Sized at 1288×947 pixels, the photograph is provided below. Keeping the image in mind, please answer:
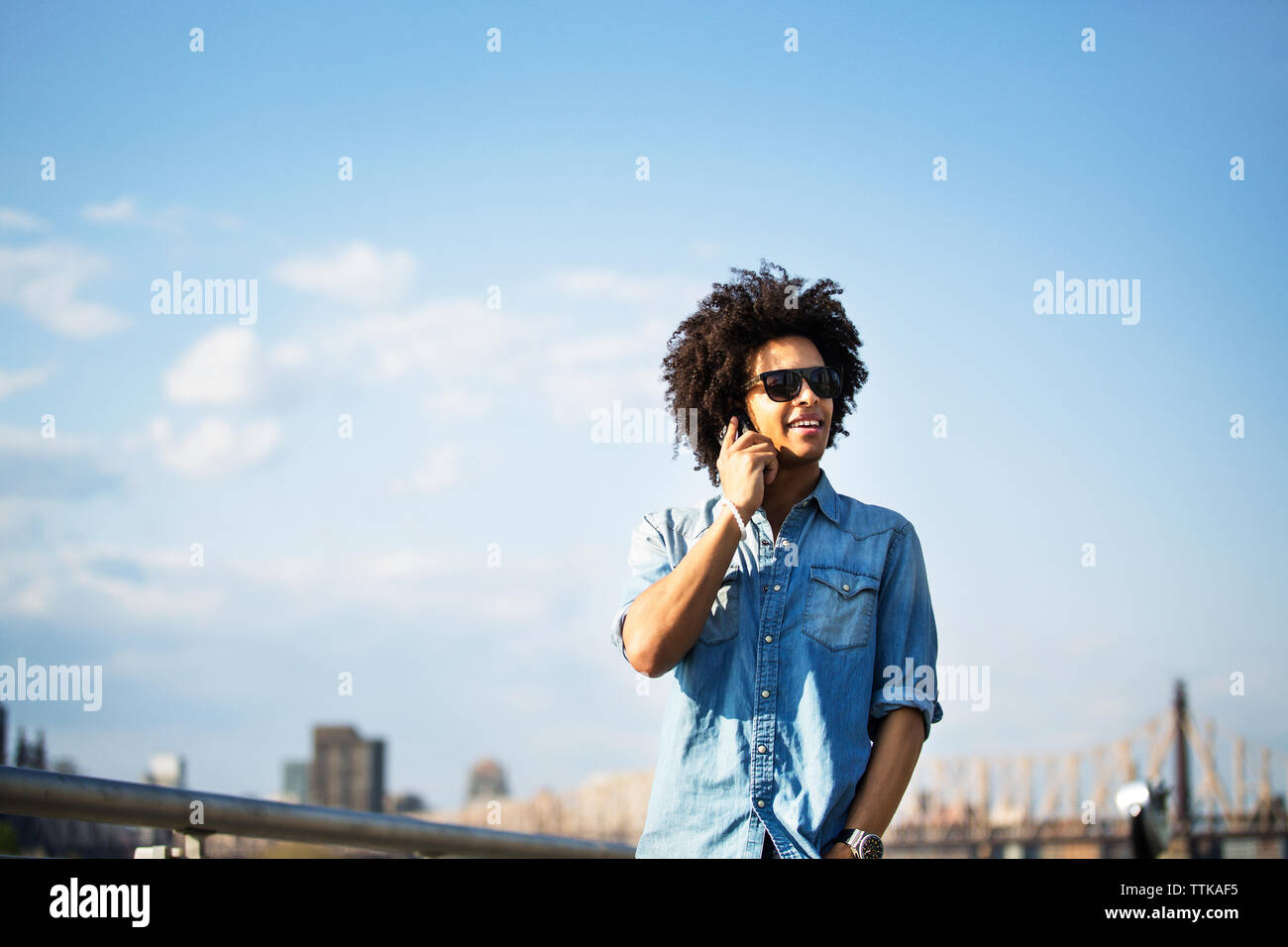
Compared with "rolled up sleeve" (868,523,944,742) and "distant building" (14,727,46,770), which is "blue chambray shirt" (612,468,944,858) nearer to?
"rolled up sleeve" (868,523,944,742)

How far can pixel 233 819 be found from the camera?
10.3ft

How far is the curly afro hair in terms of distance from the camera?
3.44 m

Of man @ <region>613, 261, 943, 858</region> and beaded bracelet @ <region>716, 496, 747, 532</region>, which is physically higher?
beaded bracelet @ <region>716, 496, 747, 532</region>

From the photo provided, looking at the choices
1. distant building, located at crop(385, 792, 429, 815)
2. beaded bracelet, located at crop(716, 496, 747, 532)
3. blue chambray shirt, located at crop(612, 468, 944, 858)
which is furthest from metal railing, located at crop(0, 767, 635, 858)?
distant building, located at crop(385, 792, 429, 815)

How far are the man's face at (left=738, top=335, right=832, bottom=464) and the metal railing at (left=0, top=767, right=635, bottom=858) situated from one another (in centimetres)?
150

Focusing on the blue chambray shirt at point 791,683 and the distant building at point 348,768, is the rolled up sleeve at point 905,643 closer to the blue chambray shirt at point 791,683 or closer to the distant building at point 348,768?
the blue chambray shirt at point 791,683

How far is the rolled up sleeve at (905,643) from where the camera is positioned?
9.52 feet

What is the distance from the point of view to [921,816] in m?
88.9

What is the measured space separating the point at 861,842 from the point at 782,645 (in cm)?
45

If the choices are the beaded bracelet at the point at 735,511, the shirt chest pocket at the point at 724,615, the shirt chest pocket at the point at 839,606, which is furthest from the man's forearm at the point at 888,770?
the beaded bracelet at the point at 735,511

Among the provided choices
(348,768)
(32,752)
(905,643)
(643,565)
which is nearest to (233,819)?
(643,565)
